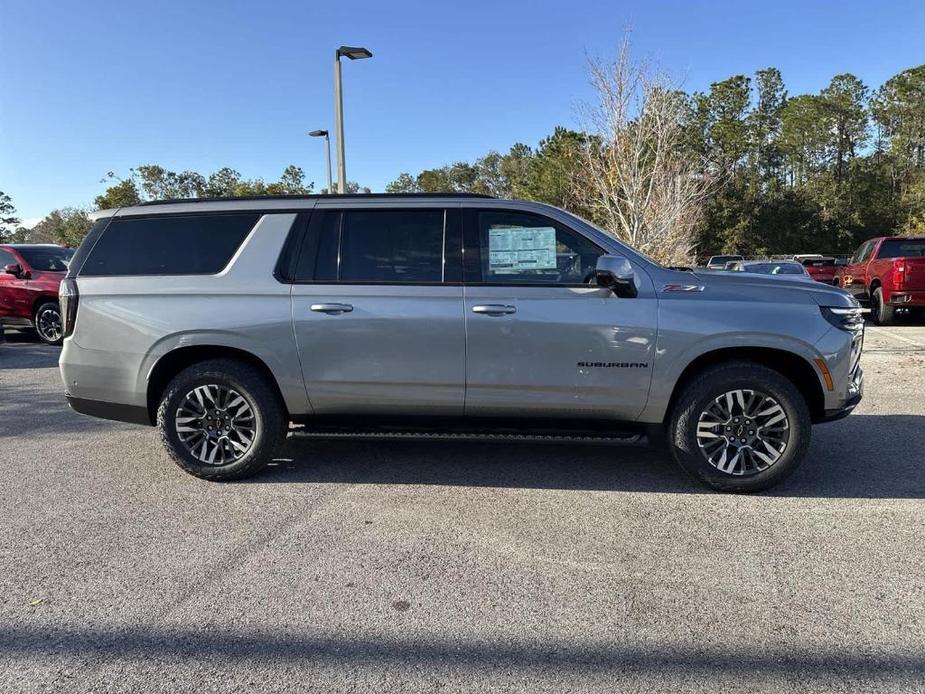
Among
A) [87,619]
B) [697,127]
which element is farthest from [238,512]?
[697,127]

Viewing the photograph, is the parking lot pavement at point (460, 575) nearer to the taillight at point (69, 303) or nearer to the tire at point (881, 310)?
the taillight at point (69, 303)

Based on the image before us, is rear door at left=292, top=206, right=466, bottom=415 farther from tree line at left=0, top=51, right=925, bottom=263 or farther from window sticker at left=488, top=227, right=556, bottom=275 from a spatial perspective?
tree line at left=0, top=51, right=925, bottom=263

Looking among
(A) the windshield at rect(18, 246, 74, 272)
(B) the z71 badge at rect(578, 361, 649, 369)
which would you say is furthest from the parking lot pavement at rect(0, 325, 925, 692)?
(A) the windshield at rect(18, 246, 74, 272)

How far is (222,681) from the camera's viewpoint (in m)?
2.48

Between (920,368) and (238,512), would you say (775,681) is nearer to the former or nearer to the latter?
(238,512)

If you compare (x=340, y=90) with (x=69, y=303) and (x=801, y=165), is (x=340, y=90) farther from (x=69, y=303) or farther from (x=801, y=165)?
(x=801, y=165)

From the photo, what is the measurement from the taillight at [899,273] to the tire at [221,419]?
1339cm

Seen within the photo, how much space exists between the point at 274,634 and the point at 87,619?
88 centimetres

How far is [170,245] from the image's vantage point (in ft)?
15.3

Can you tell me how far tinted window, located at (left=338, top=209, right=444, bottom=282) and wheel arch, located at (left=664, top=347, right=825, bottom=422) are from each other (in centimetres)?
179

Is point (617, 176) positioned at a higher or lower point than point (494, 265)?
higher

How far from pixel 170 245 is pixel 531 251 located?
2.58 metres

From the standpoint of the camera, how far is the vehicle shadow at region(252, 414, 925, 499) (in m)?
4.51

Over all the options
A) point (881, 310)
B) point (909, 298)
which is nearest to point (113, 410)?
point (909, 298)
